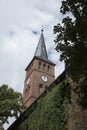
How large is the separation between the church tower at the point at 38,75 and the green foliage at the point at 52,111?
34.0m

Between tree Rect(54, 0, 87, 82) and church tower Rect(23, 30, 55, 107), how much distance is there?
45404 millimetres

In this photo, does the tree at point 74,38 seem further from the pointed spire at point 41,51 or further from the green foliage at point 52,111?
the pointed spire at point 41,51

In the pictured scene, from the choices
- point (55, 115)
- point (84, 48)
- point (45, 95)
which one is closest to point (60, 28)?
point (84, 48)

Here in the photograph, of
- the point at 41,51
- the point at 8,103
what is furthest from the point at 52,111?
the point at 41,51

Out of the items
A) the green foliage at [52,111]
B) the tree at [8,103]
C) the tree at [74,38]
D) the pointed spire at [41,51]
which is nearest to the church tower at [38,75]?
the pointed spire at [41,51]

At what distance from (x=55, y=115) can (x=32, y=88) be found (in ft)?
126

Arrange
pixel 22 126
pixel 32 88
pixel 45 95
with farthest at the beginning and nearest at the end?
pixel 32 88, pixel 22 126, pixel 45 95

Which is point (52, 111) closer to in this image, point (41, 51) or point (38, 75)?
point (38, 75)

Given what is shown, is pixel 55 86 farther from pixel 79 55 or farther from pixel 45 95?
pixel 79 55

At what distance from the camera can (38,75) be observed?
5869cm

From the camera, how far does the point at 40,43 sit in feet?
214

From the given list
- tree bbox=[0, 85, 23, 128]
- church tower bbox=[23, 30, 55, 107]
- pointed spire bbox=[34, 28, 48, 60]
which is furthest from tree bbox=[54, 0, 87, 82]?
pointed spire bbox=[34, 28, 48, 60]

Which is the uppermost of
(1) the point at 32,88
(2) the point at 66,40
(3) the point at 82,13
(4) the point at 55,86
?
(1) the point at 32,88

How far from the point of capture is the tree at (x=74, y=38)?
345 inches
